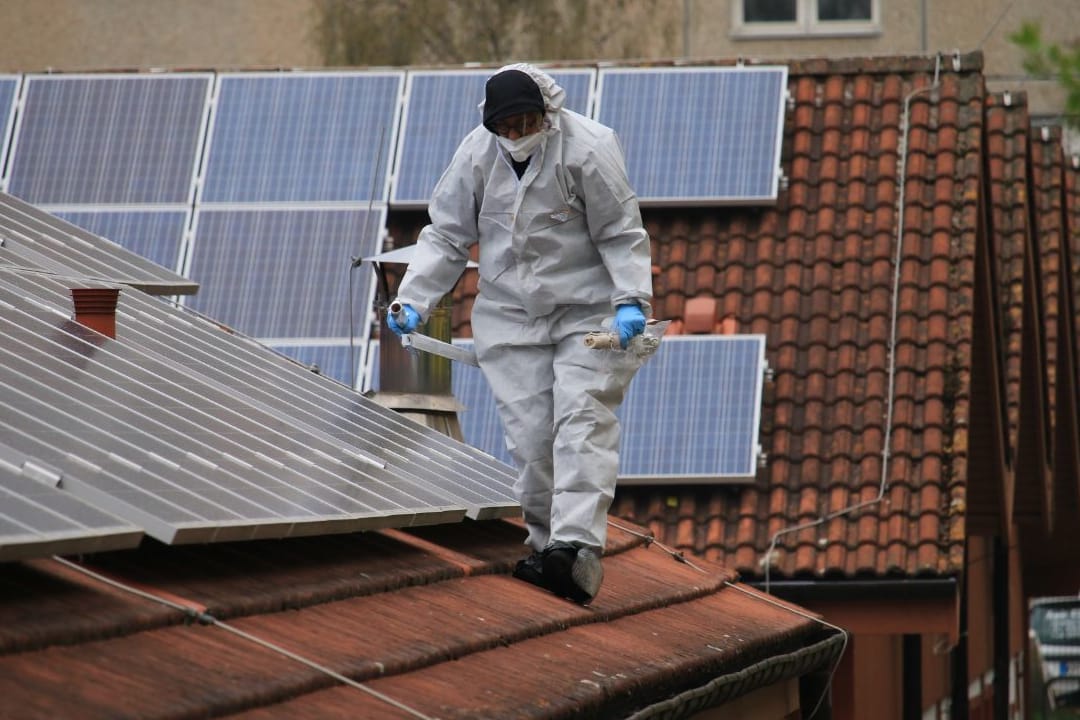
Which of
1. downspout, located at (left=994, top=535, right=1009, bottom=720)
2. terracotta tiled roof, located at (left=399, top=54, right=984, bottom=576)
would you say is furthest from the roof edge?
downspout, located at (left=994, top=535, right=1009, bottom=720)

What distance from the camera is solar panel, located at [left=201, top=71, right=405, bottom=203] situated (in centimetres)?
1451

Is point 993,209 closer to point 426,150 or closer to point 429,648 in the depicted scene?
point 426,150

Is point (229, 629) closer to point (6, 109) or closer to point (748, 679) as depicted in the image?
point (748, 679)

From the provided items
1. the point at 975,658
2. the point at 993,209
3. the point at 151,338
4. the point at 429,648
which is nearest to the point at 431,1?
the point at 975,658

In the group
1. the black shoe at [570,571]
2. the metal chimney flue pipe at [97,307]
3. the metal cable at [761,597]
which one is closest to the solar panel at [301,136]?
the metal cable at [761,597]

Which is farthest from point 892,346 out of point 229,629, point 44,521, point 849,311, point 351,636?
point 44,521

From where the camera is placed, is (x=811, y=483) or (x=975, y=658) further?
(x=975, y=658)

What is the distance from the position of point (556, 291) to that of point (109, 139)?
382 inches

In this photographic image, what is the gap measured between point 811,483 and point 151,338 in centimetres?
703

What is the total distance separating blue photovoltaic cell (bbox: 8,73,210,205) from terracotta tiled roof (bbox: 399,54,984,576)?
2.35 m

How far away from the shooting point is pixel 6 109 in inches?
608

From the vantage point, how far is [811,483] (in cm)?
1298

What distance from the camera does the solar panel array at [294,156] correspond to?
1402 centimetres

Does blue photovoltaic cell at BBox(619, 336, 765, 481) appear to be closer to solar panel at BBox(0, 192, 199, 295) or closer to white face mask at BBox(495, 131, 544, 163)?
solar panel at BBox(0, 192, 199, 295)
